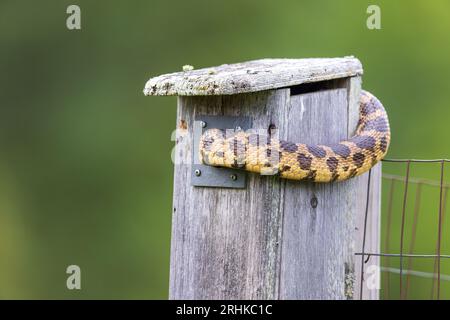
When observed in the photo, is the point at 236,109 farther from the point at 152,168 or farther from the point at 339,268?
the point at 152,168

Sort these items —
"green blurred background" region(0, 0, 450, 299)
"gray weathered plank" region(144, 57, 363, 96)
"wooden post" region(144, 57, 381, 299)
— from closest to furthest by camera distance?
"gray weathered plank" region(144, 57, 363, 96) < "wooden post" region(144, 57, 381, 299) < "green blurred background" region(0, 0, 450, 299)

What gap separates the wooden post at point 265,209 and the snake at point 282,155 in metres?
0.08

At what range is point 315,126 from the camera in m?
4.14

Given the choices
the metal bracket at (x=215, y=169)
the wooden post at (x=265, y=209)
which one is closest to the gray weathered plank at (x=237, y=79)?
the wooden post at (x=265, y=209)

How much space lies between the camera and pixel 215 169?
3.98 meters

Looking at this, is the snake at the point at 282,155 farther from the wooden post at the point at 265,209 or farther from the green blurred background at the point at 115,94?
the green blurred background at the point at 115,94

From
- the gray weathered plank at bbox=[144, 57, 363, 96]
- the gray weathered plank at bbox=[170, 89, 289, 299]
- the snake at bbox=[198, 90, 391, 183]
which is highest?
the gray weathered plank at bbox=[144, 57, 363, 96]

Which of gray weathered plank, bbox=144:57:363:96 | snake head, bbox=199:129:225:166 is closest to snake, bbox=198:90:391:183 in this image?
snake head, bbox=199:129:225:166

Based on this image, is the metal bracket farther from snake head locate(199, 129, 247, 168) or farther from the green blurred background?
the green blurred background

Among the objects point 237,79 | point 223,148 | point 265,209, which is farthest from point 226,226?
point 237,79

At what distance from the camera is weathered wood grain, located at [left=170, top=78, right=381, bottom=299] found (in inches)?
153

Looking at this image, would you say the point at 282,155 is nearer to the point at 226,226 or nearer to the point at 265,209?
the point at 265,209

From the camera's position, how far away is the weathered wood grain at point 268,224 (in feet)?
12.7

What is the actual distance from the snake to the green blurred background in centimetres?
1015
